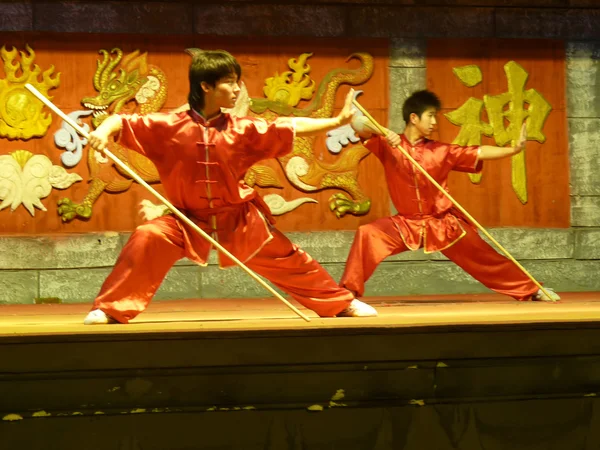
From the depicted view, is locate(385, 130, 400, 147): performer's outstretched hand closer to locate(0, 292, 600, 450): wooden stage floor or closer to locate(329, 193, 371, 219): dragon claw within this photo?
locate(329, 193, 371, 219): dragon claw

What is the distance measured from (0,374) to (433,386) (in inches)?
53.2

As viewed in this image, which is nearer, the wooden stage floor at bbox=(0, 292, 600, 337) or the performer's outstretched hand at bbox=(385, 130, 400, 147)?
the wooden stage floor at bbox=(0, 292, 600, 337)

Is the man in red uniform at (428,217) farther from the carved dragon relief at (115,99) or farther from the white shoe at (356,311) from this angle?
the carved dragon relief at (115,99)

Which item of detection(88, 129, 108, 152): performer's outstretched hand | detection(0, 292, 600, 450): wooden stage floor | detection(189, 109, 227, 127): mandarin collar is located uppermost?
detection(189, 109, 227, 127): mandarin collar

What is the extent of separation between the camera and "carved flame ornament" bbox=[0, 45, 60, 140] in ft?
19.9

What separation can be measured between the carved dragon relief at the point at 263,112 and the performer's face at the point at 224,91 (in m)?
2.51

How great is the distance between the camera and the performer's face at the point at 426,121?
17.2 feet

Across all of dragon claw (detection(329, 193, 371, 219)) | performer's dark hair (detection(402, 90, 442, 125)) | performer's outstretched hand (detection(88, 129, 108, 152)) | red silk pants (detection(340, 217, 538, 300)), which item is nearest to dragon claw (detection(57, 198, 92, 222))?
dragon claw (detection(329, 193, 371, 219))

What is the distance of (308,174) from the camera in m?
6.32

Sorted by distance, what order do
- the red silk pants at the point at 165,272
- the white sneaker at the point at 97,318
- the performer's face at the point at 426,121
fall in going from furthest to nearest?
the performer's face at the point at 426,121 → the red silk pants at the point at 165,272 → the white sneaker at the point at 97,318

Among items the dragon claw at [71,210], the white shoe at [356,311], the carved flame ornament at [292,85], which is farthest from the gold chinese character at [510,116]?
the white shoe at [356,311]

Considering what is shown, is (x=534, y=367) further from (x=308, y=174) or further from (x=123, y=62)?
(x=123, y=62)

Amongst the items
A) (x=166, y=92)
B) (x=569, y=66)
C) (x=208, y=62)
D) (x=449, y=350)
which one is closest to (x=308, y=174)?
(x=166, y=92)

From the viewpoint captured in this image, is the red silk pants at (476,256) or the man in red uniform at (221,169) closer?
the man in red uniform at (221,169)
